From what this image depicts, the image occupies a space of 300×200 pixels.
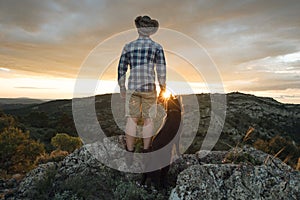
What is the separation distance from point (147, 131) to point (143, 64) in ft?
4.51

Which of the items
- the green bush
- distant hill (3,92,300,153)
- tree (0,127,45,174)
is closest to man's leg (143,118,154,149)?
the green bush

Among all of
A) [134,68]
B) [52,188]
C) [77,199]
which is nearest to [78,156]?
[52,188]

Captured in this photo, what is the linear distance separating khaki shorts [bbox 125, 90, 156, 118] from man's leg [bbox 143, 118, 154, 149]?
119 millimetres

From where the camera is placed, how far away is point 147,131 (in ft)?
18.2

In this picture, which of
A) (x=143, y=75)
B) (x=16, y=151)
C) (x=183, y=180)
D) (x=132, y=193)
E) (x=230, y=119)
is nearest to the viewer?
(x=183, y=180)

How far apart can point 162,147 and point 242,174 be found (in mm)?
1645

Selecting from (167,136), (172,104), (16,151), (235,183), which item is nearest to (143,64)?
(172,104)

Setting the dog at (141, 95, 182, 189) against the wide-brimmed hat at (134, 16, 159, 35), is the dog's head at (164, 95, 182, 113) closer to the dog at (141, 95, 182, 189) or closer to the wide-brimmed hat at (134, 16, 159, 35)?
the dog at (141, 95, 182, 189)

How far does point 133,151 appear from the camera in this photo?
5961mm

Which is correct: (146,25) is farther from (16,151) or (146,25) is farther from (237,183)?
(16,151)

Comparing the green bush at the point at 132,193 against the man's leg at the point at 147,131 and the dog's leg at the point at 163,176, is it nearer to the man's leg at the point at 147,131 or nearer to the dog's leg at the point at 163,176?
the dog's leg at the point at 163,176

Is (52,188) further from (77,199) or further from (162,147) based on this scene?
(162,147)

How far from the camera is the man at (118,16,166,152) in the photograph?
5.39 m

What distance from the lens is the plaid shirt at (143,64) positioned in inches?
212
